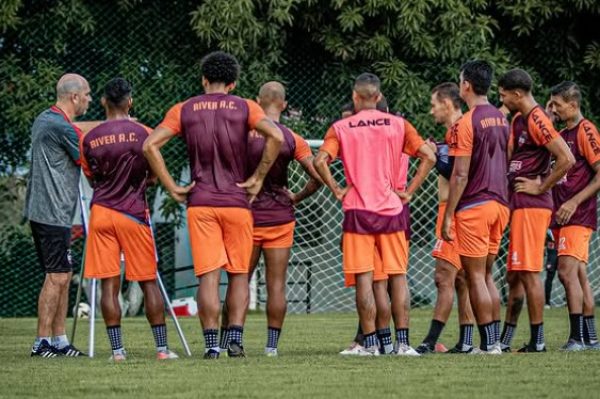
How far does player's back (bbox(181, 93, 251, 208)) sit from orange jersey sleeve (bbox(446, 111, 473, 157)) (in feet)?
5.45

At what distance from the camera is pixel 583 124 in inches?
452

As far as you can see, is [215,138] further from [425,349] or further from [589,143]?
[589,143]

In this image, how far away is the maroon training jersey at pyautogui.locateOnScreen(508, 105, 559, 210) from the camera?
10734mm

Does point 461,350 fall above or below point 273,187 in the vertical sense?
below

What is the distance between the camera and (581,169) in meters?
11.5

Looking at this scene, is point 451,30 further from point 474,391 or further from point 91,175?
point 474,391

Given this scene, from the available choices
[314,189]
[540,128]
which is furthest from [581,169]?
[314,189]

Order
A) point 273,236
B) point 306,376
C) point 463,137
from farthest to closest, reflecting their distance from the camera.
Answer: point 273,236, point 463,137, point 306,376

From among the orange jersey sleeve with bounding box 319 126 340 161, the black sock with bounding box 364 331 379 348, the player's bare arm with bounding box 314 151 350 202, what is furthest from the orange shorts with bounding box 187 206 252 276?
the black sock with bounding box 364 331 379 348

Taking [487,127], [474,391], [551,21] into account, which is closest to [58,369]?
[474,391]

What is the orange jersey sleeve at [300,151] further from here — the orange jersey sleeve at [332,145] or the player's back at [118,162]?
the player's back at [118,162]

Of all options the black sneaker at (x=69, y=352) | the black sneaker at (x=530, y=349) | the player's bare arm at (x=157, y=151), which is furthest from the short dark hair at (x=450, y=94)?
the black sneaker at (x=69, y=352)

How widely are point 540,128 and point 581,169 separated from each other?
3.57ft

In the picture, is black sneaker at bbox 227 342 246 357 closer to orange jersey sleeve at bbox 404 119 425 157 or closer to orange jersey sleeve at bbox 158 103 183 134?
orange jersey sleeve at bbox 158 103 183 134
